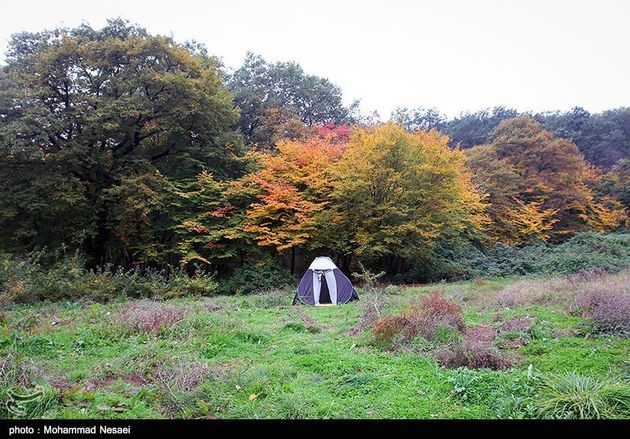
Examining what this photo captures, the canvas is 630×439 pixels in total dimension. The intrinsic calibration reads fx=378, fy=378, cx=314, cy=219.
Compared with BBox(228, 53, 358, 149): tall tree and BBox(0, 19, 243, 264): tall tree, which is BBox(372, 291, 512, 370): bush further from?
BBox(228, 53, 358, 149): tall tree

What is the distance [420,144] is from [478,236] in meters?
7.68

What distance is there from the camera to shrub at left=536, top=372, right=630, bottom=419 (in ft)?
12.1

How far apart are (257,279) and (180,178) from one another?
6.07 m

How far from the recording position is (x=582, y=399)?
3791mm

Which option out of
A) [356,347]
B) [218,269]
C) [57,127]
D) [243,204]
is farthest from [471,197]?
[57,127]

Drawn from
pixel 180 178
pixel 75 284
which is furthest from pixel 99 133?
pixel 75 284

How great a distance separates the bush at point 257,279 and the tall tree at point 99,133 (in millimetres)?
3183

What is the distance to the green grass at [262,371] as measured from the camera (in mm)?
4070

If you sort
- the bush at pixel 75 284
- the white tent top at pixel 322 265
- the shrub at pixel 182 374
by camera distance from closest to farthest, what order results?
the shrub at pixel 182 374 → the bush at pixel 75 284 → the white tent top at pixel 322 265

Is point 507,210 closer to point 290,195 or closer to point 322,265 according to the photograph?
point 290,195

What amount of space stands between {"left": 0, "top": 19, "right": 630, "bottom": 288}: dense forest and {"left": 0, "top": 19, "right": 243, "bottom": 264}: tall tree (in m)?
0.06

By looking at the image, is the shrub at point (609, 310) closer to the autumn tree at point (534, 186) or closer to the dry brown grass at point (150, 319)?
the dry brown grass at point (150, 319)

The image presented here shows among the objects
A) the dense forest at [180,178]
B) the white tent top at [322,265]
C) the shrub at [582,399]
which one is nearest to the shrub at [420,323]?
the shrub at [582,399]
